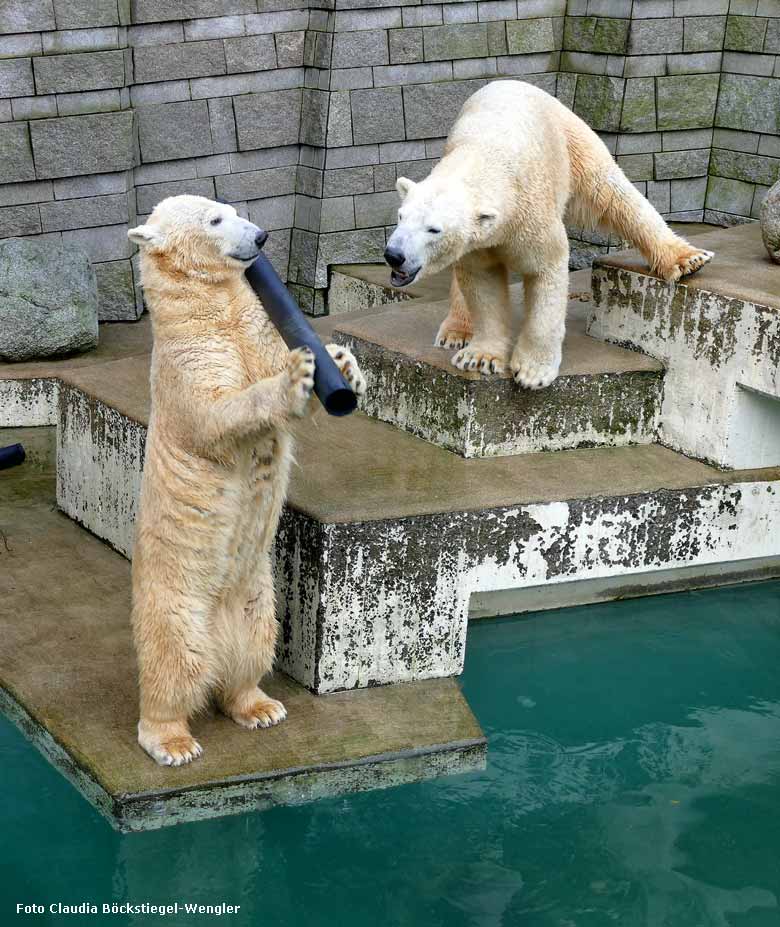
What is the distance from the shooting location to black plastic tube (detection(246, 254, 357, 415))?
341cm

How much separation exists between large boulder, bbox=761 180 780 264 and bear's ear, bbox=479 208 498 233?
Answer: 5.77 ft

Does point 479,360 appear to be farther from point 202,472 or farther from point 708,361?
point 202,472

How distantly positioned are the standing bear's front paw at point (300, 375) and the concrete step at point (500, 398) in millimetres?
1694

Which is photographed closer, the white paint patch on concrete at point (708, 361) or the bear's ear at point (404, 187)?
the bear's ear at point (404, 187)

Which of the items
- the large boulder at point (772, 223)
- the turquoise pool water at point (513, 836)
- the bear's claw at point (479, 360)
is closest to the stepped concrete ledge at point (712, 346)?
the large boulder at point (772, 223)

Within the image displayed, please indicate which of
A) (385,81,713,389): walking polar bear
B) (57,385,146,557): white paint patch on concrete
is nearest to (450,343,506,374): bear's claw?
(385,81,713,389): walking polar bear

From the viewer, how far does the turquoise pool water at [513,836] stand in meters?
Answer: 3.73

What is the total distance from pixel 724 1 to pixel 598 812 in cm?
594

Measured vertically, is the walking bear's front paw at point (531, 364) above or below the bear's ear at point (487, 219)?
below

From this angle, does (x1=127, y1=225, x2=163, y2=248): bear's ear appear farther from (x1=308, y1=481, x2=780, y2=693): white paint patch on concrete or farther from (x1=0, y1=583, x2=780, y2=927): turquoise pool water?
(x1=0, y1=583, x2=780, y2=927): turquoise pool water

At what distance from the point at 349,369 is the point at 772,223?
2880 mm

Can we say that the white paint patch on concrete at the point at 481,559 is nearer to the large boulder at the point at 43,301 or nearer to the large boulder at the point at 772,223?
the large boulder at the point at 772,223

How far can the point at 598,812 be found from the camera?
4207mm

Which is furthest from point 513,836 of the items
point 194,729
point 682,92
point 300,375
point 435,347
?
point 682,92
